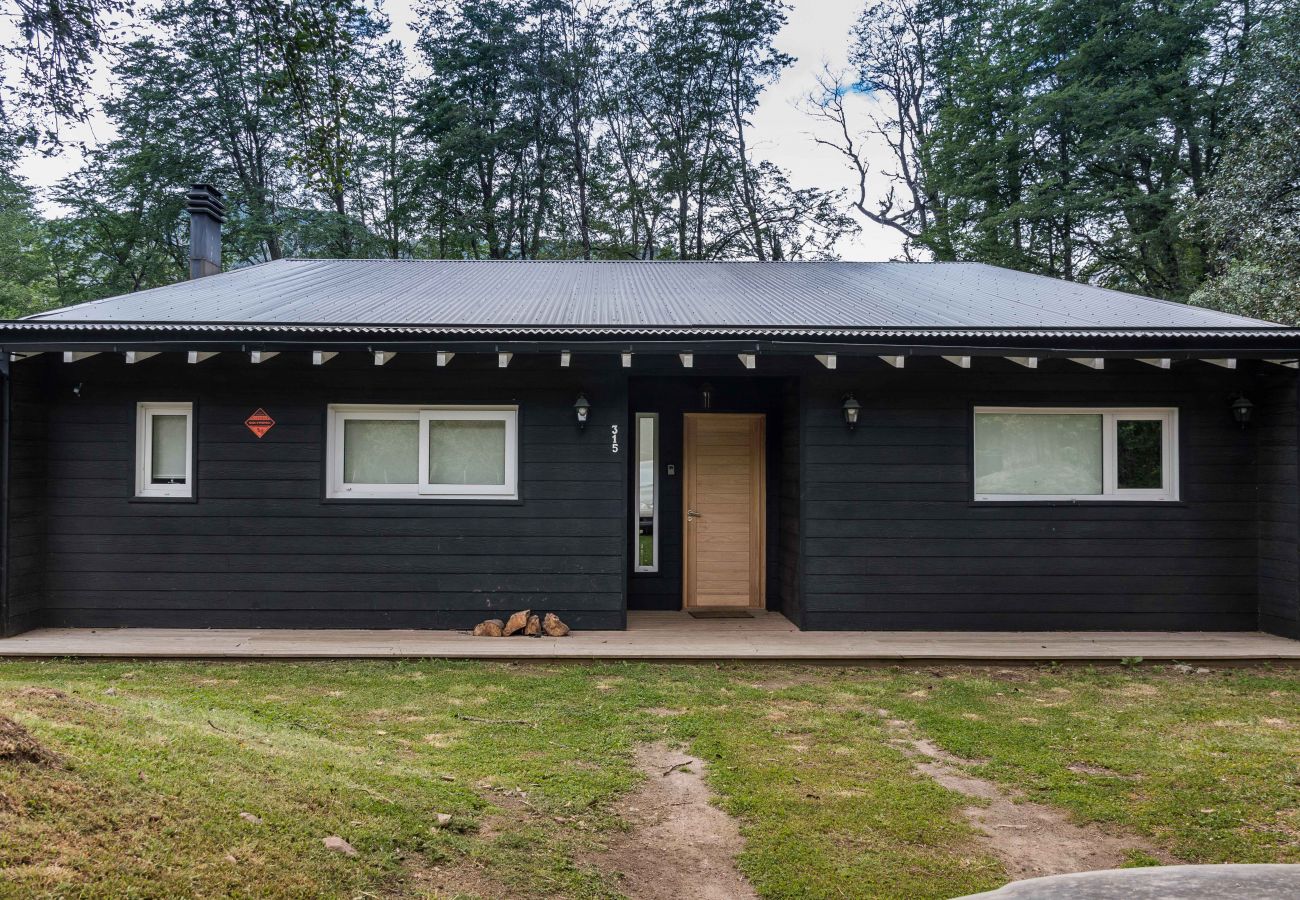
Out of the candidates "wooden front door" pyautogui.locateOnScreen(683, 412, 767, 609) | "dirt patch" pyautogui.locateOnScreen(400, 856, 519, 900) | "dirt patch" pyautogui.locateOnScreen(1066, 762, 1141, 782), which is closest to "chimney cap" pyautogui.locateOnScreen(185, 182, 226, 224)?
"wooden front door" pyautogui.locateOnScreen(683, 412, 767, 609)

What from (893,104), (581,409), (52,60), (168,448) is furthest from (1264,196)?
(168,448)

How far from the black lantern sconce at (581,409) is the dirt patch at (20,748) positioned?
4.14m

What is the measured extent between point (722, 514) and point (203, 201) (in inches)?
284

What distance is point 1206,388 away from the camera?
6.29m

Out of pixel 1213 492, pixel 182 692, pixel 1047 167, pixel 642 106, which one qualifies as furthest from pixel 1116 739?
pixel 642 106

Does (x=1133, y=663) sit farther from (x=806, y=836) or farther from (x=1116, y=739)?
(x=806, y=836)

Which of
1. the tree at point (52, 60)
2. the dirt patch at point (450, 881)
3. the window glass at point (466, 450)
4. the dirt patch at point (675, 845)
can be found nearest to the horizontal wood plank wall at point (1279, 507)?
the dirt patch at point (675, 845)

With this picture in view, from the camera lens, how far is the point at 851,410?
20.2 feet

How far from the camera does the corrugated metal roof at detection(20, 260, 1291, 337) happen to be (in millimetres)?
5910

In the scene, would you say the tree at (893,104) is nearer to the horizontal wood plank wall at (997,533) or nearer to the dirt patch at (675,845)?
the horizontal wood plank wall at (997,533)

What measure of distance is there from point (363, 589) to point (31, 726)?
363 centimetres

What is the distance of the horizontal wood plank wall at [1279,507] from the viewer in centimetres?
591

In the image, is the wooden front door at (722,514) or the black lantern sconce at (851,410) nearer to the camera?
the black lantern sconce at (851,410)

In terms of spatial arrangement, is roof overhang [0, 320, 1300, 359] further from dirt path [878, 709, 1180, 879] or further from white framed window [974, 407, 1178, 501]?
dirt path [878, 709, 1180, 879]
